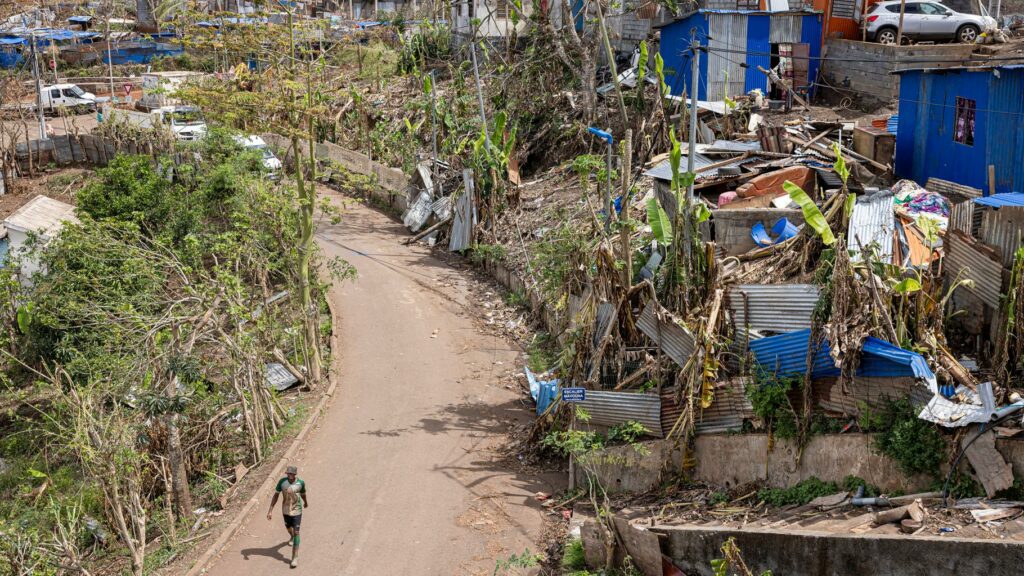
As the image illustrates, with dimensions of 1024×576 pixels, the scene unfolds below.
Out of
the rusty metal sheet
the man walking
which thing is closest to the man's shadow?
the man walking

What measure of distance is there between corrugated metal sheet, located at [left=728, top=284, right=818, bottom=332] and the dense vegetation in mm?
6827

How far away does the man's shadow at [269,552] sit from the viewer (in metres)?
11.5

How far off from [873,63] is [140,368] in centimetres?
1789

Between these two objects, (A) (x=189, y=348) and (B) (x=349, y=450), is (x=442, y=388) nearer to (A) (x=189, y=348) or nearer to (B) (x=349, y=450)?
(B) (x=349, y=450)

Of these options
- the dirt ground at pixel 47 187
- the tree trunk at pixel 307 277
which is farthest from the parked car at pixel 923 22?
the dirt ground at pixel 47 187

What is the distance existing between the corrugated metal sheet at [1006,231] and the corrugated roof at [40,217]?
1764cm

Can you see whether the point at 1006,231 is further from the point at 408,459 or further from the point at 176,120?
the point at 176,120

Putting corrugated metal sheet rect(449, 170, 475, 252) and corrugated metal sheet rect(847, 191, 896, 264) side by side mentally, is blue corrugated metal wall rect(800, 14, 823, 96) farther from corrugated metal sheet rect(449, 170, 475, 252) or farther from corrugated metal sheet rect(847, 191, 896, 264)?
corrugated metal sheet rect(847, 191, 896, 264)

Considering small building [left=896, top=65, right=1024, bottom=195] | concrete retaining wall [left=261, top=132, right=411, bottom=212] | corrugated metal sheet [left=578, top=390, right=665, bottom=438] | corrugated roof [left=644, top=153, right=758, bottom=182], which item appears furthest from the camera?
concrete retaining wall [left=261, top=132, right=411, bottom=212]

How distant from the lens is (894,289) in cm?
1080

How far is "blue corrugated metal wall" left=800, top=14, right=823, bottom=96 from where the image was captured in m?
24.1

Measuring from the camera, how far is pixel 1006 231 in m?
11.2

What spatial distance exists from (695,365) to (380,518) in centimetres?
447

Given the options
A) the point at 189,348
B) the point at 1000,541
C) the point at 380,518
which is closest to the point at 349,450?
the point at 380,518
